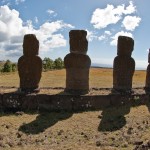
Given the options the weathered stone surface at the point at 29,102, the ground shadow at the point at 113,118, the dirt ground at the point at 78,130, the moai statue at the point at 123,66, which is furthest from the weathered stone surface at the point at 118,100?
the weathered stone surface at the point at 29,102

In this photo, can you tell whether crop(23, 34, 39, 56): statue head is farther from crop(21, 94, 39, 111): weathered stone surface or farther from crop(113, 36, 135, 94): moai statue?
crop(113, 36, 135, 94): moai statue

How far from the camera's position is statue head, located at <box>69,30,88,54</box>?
22562 mm

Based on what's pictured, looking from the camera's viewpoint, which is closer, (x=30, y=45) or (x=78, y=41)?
(x=30, y=45)

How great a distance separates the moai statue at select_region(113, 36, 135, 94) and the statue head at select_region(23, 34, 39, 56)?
4.96m

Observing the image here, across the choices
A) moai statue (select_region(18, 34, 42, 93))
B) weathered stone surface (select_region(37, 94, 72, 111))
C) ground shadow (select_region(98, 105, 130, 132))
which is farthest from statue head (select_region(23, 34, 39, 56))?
ground shadow (select_region(98, 105, 130, 132))

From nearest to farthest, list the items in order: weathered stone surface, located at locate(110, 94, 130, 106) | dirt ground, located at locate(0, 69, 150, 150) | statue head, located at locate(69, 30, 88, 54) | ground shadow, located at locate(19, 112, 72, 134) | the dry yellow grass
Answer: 1. dirt ground, located at locate(0, 69, 150, 150)
2. ground shadow, located at locate(19, 112, 72, 134)
3. weathered stone surface, located at locate(110, 94, 130, 106)
4. statue head, located at locate(69, 30, 88, 54)
5. the dry yellow grass

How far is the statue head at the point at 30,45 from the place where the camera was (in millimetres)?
22188

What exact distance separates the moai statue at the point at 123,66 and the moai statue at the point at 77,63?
2.00 metres

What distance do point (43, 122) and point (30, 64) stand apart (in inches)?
185

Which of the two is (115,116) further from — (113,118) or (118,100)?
(118,100)

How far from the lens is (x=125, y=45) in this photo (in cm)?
2344

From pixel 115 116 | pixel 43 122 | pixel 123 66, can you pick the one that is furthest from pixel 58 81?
pixel 43 122

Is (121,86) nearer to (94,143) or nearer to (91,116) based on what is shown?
(91,116)

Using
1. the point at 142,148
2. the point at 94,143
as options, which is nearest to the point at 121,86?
the point at 94,143
